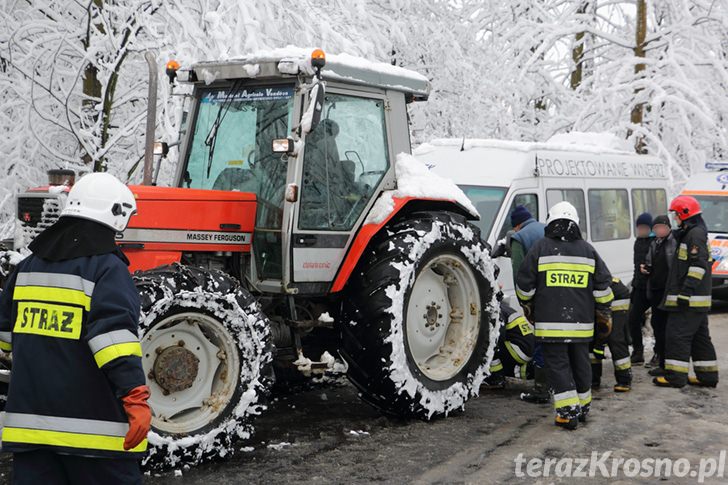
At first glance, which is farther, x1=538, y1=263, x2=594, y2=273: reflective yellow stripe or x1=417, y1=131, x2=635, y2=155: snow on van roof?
x1=417, y1=131, x2=635, y2=155: snow on van roof

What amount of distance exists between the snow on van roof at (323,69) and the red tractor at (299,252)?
14mm

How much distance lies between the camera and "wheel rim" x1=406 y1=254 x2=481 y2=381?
22.0 ft

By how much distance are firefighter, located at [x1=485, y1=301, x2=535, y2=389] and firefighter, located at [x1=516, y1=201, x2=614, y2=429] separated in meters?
0.82

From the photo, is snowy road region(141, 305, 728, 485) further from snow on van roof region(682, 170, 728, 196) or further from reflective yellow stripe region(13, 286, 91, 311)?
snow on van roof region(682, 170, 728, 196)

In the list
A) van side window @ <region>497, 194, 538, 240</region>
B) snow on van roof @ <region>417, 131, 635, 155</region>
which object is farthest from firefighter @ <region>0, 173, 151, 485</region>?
snow on van roof @ <region>417, 131, 635, 155</region>

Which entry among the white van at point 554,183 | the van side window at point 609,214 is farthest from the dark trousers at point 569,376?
the van side window at point 609,214

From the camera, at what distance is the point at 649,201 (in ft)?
40.2

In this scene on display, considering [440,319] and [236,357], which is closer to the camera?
[236,357]

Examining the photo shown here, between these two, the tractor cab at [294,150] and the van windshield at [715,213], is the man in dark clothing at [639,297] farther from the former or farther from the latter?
the van windshield at [715,213]

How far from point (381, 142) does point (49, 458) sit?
12.8ft

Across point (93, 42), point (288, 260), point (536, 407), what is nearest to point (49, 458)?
point (288, 260)

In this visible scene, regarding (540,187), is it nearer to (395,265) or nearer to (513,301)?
(513,301)

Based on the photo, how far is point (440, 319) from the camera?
22.6 ft

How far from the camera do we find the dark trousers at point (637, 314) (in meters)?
9.25
